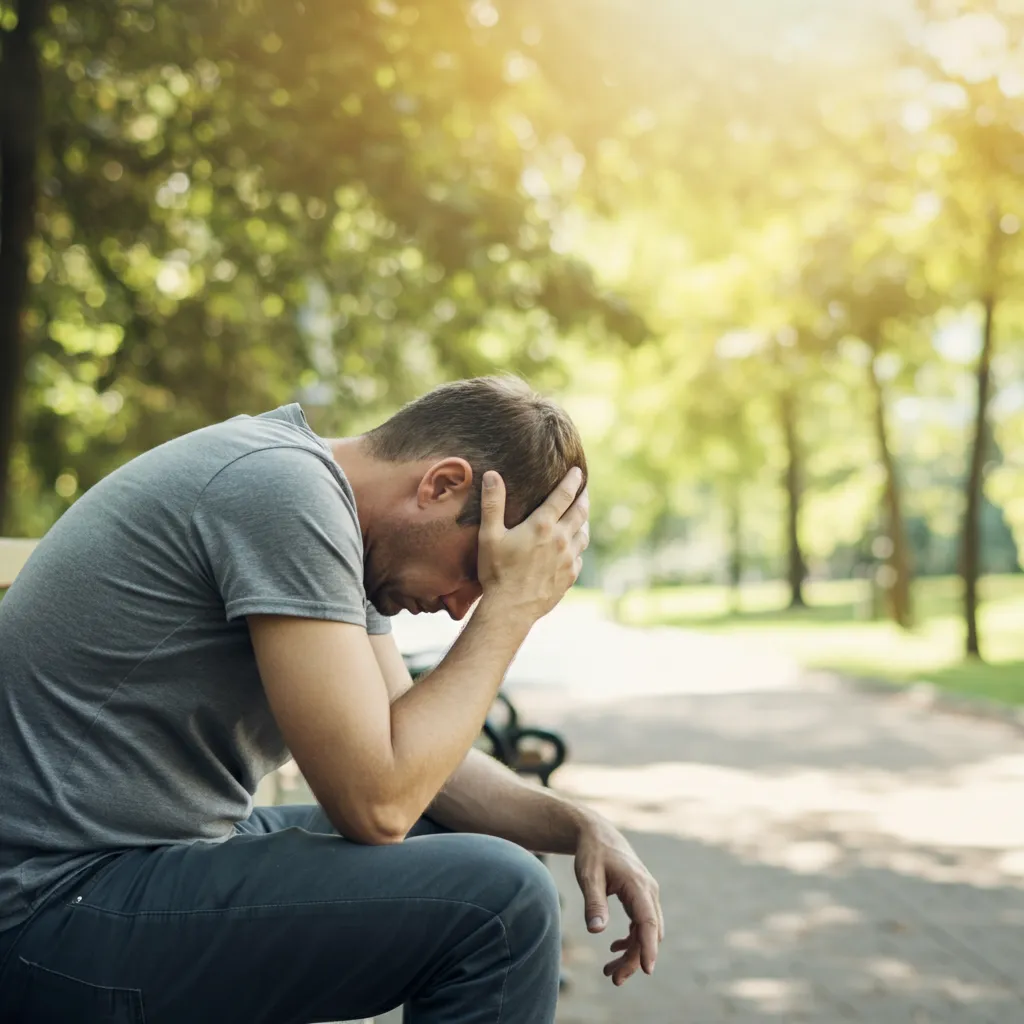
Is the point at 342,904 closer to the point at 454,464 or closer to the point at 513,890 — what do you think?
the point at 513,890

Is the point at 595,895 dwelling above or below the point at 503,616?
below

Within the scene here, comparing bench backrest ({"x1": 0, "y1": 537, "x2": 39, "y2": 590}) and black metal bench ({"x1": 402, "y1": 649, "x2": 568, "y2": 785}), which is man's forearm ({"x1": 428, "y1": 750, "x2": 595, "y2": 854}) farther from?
black metal bench ({"x1": 402, "y1": 649, "x2": 568, "y2": 785})

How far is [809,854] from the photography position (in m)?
7.00

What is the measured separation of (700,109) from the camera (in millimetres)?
8555

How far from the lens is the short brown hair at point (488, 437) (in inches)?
91.6

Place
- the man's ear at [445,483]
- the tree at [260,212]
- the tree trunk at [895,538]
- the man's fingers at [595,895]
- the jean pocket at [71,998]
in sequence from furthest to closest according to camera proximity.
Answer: the tree trunk at [895,538] < the tree at [260,212] < the man's fingers at [595,895] < the man's ear at [445,483] < the jean pocket at [71,998]

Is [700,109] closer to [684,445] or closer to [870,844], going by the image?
[870,844]

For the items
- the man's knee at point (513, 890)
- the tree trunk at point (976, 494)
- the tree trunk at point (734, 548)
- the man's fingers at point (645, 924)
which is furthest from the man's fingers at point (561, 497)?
the tree trunk at point (734, 548)

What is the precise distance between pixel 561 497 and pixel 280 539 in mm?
559

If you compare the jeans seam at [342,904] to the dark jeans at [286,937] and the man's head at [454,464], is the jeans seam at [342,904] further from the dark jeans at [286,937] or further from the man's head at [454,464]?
the man's head at [454,464]

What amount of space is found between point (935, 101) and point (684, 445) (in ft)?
44.8

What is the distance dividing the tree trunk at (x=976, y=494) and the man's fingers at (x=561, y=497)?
15585 millimetres

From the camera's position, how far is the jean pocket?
1.96m

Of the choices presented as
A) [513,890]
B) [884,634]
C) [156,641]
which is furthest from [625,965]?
[884,634]
